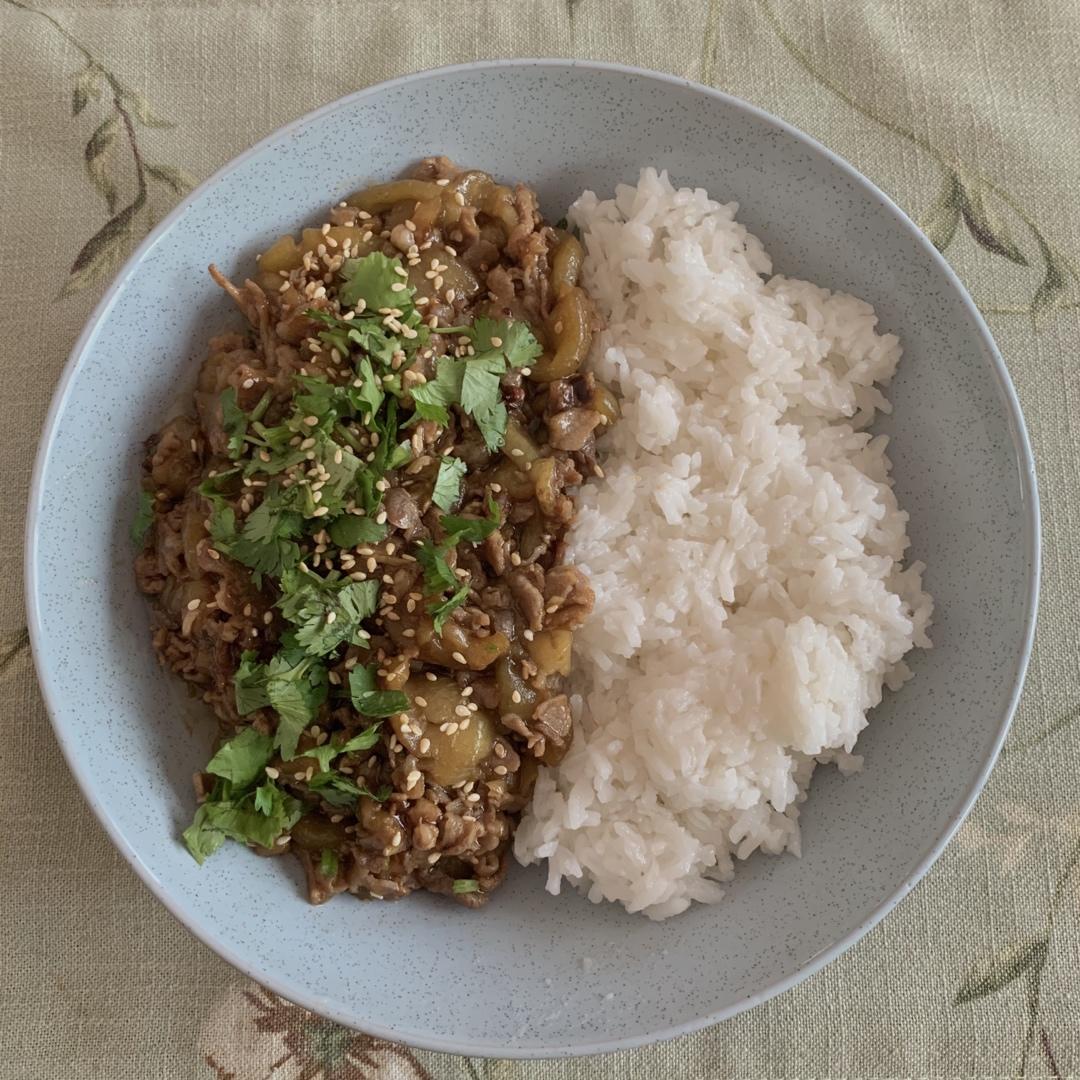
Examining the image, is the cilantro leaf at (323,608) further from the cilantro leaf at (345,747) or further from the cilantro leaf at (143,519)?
the cilantro leaf at (143,519)

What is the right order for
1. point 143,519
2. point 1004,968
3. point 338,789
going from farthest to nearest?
point 1004,968 < point 143,519 < point 338,789

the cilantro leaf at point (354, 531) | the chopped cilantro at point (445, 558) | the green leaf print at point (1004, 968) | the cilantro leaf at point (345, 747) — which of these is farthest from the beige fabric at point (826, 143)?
the chopped cilantro at point (445, 558)

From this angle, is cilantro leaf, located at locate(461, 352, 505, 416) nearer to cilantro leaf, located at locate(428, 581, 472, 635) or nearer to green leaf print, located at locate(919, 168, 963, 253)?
cilantro leaf, located at locate(428, 581, 472, 635)

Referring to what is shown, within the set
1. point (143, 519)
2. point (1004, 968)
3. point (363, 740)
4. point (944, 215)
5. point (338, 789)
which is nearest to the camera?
point (363, 740)

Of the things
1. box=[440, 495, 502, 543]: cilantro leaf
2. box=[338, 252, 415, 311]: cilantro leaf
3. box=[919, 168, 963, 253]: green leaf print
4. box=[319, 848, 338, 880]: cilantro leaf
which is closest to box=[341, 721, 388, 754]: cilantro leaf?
box=[319, 848, 338, 880]: cilantro leaf

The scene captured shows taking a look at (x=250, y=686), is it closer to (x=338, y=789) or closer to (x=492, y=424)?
(x=338, y=789)

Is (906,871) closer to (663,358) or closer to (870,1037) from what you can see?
(870,1037)

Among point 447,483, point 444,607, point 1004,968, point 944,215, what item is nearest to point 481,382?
point 447,483
